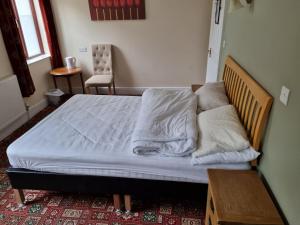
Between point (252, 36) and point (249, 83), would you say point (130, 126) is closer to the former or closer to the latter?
point (249, 83)

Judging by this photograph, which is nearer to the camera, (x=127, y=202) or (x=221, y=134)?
(x=221, y=134)

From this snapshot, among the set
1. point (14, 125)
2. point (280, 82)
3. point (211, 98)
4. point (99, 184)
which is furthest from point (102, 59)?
point (280, 82)

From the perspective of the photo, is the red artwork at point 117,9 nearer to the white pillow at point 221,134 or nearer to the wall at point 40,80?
the wall at point 40,80

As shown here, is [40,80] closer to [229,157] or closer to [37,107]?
[37,107]

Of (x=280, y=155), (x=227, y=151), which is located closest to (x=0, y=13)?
(x=227, y=151)

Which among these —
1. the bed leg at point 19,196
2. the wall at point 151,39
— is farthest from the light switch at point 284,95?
the wall at point 151,39

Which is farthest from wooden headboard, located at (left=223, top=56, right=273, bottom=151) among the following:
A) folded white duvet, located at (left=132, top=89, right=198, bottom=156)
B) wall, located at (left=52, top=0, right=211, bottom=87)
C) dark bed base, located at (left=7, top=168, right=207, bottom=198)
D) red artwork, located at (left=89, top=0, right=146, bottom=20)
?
red artwork, located at (left=89, top=0, right=146, bottom=20)

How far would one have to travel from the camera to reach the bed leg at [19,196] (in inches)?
78.6

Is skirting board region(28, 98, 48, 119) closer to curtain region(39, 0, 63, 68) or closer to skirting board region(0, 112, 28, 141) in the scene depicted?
skirting board region(0, 112, 28, 141)

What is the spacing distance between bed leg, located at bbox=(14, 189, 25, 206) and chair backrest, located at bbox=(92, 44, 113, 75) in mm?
2760

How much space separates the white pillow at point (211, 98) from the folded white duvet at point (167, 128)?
8 centimetres

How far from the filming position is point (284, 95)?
134 centimetres

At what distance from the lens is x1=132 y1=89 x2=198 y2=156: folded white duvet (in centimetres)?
175

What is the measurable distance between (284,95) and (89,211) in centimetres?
176
